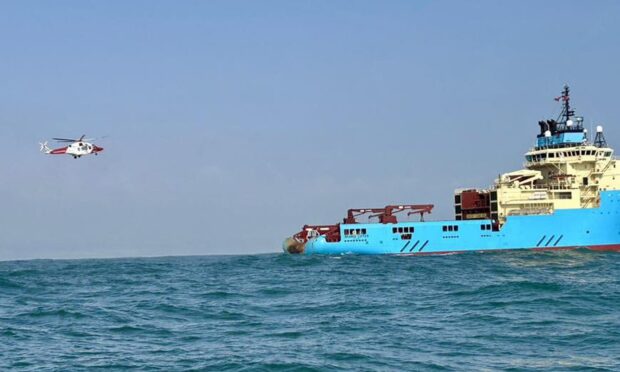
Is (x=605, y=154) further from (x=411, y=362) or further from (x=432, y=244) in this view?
(x=411, y=362)

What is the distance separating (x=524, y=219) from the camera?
64.9m

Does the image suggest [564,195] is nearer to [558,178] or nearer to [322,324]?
[558,178]

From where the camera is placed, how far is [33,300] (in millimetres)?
29750

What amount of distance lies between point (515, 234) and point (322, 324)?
47087 mm

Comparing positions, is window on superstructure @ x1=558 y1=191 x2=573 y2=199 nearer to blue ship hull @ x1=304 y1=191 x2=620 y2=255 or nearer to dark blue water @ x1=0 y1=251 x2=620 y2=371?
blue ship hull @ x1=304 y1=191 x2=620 y2=255

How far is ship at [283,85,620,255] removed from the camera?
211 feet

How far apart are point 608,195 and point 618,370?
53619 millimetres

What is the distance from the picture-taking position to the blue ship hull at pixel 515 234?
64188mm

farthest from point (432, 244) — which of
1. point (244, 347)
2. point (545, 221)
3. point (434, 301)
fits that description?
point (244, 347)

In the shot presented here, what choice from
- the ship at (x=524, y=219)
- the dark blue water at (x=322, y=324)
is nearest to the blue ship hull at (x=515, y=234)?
the ship at (x=524, y=219)

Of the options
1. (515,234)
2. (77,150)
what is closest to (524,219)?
(515,234)

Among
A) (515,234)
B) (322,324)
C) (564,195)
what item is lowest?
(322,324)

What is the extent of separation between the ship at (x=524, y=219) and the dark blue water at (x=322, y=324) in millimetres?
27952

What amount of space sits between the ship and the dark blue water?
27952 mm
